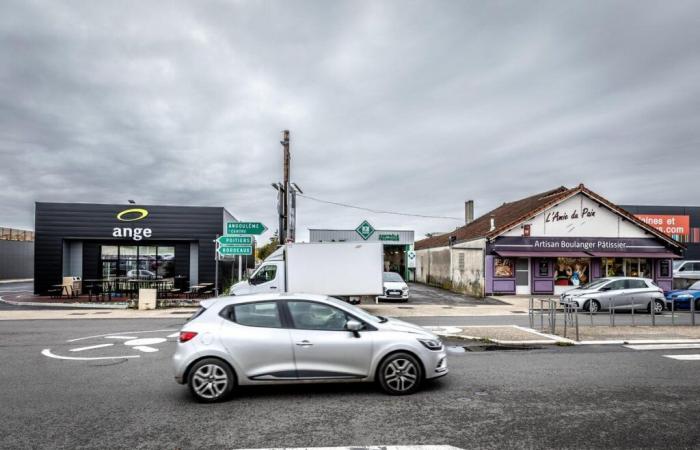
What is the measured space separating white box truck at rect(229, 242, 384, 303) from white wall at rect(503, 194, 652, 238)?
1315 cm

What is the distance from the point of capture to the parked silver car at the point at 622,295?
1753 centimetres

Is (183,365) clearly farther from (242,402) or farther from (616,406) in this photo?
(616,406)

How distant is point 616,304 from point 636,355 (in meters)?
9.58

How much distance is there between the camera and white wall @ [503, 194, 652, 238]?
89.0ft

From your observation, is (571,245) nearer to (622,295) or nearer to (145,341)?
(622,295)

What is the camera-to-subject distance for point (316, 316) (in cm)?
646

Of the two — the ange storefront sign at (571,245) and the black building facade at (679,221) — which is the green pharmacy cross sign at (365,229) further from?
the black building facade at (679,221)

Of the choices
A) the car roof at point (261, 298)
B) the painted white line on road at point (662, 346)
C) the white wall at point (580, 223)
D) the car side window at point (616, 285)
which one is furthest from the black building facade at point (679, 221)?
the car roof at point (261, 298)

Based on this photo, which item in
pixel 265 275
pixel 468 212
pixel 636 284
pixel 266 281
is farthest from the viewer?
pixel 468 212

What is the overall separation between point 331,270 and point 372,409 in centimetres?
1108

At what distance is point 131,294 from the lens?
2506cm

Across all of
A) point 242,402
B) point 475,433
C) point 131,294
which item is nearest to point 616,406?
point 475,433

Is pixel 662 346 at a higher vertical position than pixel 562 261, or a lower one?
lower

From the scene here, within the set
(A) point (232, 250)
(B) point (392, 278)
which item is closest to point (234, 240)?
(A) point (232, 250)
